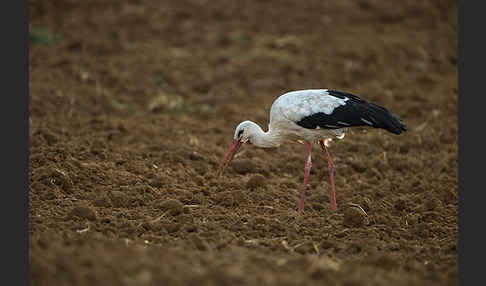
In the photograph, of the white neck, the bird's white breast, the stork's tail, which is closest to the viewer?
the stork's tail

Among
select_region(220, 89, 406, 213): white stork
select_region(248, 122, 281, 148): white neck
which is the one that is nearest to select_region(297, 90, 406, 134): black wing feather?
select_region(220, 89, 406, 213): white stork

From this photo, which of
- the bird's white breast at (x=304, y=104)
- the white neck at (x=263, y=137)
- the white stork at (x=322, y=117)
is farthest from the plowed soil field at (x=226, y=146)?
the bird's white breast at (x=304, y=104)

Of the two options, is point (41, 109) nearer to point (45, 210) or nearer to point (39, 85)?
point (39, 85)

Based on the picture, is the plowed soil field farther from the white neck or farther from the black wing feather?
the black wing feather

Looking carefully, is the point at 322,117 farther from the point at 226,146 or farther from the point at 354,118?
the point at 226,146

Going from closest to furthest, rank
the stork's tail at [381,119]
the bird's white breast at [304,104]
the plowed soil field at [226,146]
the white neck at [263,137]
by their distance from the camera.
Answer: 1. the plowed soil field at [226,146]
2. the stork's tail at [381,119]
3. the bird's white breast at [304,104]
4. the white neck at [263,137]

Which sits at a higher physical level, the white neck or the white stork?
the white stork

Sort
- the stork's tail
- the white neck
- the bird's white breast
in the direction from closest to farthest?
the stork's tail → the bird's white breast → the white neck

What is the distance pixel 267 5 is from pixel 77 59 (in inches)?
227

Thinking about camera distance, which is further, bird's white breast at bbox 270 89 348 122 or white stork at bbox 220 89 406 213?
bird's white breast at bbox 270 89 348 122

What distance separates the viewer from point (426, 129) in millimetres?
9203

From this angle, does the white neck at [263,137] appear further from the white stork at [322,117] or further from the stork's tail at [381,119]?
the stork's tail at [381,119]

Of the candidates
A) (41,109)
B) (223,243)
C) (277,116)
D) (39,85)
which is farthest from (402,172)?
(39,85)

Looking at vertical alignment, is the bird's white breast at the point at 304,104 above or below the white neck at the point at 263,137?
above
